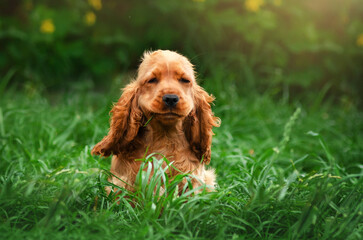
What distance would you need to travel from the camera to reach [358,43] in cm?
627

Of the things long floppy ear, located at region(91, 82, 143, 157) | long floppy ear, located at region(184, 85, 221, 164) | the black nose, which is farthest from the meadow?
the black nose

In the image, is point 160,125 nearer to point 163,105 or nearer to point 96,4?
point 163,105

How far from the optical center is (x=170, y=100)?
229 cm

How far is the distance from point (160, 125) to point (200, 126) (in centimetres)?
29

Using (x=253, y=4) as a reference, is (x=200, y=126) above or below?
below

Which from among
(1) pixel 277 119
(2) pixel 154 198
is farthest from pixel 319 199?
(1) pixel 277 119

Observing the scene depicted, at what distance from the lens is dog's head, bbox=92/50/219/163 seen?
2.34 meters

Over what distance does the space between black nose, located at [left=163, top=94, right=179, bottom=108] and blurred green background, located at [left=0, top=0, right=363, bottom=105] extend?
326 cm

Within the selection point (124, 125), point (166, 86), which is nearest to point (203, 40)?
point (124, 125)

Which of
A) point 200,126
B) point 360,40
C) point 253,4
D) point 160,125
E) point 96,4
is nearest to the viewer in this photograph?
point 160,125

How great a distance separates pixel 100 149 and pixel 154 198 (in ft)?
1.61

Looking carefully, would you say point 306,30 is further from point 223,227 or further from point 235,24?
point 223,227

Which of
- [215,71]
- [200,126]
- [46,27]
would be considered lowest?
[215,71]

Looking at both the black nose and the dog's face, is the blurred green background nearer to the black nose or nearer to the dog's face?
the dog's face
